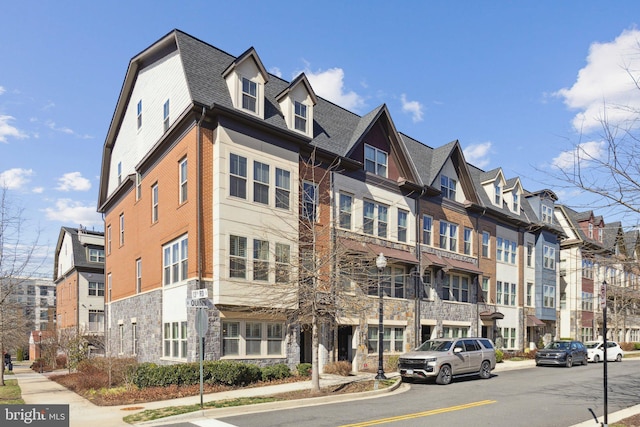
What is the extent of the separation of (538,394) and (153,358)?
1591 cm

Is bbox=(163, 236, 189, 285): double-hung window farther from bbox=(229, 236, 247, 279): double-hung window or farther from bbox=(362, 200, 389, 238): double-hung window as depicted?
bbox=(362, 200, 389, 238): double-hung window

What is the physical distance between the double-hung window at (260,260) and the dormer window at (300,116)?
19.0ft

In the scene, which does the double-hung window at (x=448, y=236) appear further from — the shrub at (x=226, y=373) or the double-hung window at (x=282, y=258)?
the shrub at (x=226, y=373)

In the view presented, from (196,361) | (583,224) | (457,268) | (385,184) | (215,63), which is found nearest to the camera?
(196,361)

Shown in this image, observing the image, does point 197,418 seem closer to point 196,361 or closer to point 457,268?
point 196,361

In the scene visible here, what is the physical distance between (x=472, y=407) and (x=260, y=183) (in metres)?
11.8

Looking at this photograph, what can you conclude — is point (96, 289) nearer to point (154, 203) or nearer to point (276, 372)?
point (154, 203)

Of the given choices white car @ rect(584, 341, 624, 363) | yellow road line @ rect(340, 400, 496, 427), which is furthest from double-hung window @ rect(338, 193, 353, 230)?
white car @ rect(584, 341, 624, 363)

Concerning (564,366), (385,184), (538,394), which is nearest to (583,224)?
(564,366)

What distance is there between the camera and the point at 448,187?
34062 millimetres

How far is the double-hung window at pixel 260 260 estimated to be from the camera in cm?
2155

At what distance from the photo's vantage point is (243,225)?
2134cm

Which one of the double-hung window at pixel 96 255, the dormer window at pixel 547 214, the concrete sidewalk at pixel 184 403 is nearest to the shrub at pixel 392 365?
the concrete sidewalk at pixel 184 403

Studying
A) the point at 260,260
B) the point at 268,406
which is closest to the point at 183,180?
the point at 260,260
